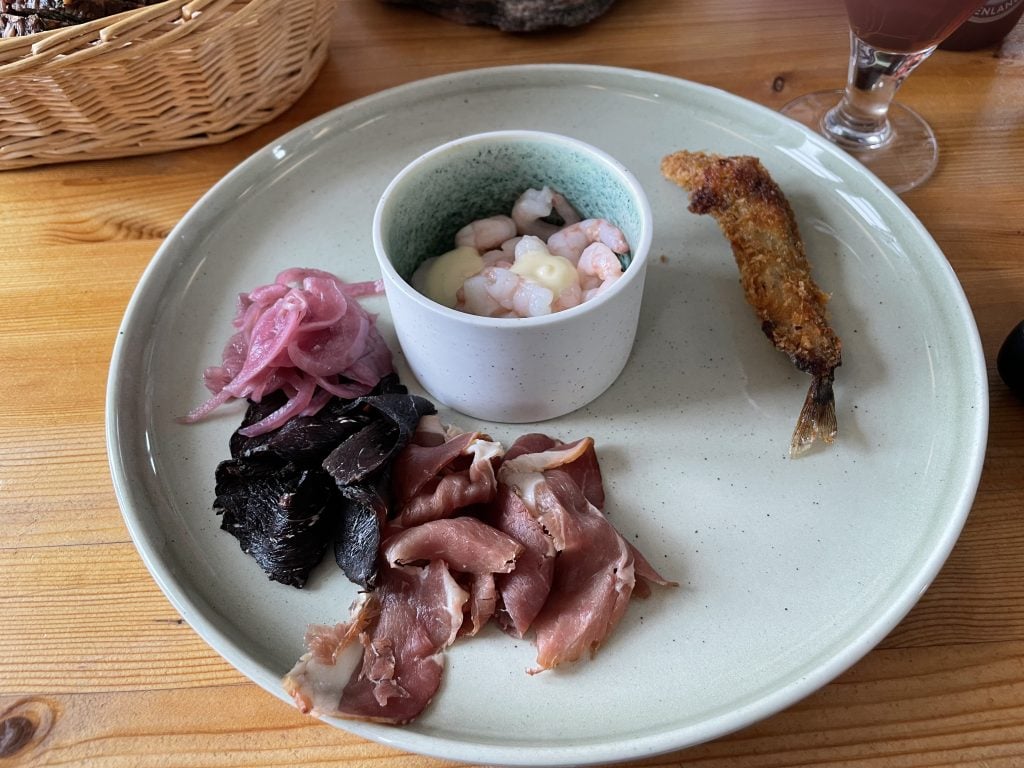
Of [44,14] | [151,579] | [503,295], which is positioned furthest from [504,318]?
[44,14]

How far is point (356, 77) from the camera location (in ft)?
6.42

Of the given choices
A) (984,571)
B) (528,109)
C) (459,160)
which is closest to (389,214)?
(459,160)

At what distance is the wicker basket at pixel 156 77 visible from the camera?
1397 millimetres

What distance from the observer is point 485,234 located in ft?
4.56

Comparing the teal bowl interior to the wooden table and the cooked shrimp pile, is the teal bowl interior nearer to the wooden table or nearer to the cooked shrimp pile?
the cooked shrimp pile

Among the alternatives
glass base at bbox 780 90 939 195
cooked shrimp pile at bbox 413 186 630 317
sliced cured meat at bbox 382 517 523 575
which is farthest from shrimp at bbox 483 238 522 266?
glass base at bbox 780 90 939 195

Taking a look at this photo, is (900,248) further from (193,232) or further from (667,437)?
(193,232)

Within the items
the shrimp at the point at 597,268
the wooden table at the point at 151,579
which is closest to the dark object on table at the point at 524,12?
the wooden table at the point at 151,579

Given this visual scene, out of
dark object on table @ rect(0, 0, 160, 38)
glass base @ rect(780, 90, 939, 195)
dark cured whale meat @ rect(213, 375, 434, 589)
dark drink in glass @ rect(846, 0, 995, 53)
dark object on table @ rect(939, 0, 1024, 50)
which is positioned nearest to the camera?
dark cured whale meat @ rect(213, 375, 434, 589)

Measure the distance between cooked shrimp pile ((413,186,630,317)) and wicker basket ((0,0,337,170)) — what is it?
628 millimetres

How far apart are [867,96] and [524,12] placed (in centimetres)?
83

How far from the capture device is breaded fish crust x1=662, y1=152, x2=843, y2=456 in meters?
1.28

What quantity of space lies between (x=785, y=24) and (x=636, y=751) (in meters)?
1.84

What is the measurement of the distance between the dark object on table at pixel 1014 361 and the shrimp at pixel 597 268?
2.21 feet
